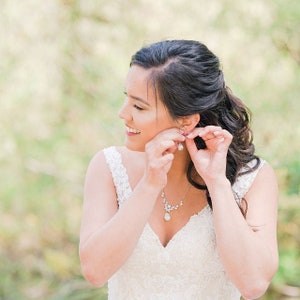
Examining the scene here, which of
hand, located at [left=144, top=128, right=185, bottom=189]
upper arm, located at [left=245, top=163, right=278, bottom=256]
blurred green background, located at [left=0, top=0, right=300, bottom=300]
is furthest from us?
blurred green background, located at [left=0, top=0, right=300, bottom=300]

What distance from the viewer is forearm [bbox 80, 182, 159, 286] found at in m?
2.24

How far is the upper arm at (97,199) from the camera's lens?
Answer: 2346 millimetres

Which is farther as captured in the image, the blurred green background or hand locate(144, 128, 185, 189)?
the blurred green background

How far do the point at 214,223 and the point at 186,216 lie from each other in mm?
204

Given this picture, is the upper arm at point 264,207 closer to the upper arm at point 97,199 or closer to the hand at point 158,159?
the hand at point 158,159

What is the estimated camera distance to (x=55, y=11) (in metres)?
6.93

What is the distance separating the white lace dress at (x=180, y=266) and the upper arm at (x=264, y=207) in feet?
0.10

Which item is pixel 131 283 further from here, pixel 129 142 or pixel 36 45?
pixel 36 45

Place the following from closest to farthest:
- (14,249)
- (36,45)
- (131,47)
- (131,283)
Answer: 1. (131,283)
2. (131,47)
3. (36,45)
4. (14,249)

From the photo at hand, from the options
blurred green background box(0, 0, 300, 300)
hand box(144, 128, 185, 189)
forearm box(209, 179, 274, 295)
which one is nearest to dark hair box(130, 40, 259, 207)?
hand box(144, 128, 185, 189)

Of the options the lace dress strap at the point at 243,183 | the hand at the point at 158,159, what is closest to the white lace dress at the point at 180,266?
the lace dress strap at the point at 243,183

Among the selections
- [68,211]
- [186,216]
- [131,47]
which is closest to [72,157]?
[68,211]

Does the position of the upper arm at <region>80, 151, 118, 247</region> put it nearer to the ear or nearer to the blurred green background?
the ear

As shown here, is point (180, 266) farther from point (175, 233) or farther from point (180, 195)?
point (180, 195)
